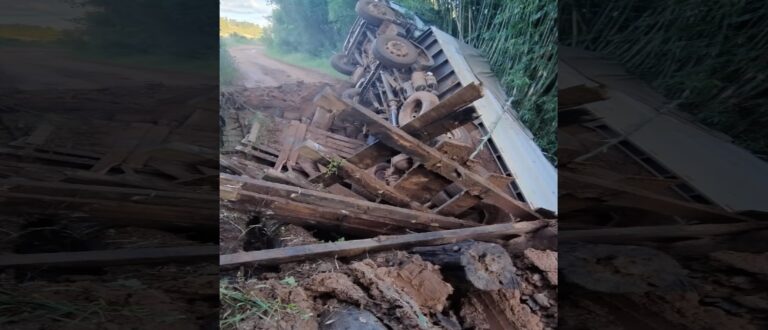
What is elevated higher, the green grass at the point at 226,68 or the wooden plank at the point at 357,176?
the green grass at the point at 226,68

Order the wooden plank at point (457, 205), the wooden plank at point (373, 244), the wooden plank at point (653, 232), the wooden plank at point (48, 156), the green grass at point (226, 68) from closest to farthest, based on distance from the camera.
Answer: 1. the wooden plank at point (48, 156)
2. the wooden plank at point (653, 232)
3. the green grass at point (226, 68)
4. the wooden plank at point (373, 244)
5. the wooden plank at point (457, 205)

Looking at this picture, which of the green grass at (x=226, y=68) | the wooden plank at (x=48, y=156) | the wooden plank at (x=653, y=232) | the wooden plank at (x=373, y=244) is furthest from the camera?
the wooden plank at (x=373, y=244)

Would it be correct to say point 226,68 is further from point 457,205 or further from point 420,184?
point 457,205

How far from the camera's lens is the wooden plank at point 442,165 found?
1.85 metres

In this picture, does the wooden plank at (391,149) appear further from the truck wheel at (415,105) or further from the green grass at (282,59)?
the green grass at (282,59)

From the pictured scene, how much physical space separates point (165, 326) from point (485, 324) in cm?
111

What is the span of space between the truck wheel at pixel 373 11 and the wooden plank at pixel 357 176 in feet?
1.63

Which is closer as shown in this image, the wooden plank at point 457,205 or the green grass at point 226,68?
the green grass at point 226,68

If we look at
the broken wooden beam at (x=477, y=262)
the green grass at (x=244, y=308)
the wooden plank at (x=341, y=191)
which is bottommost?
the green grass at (x=244, y=308)

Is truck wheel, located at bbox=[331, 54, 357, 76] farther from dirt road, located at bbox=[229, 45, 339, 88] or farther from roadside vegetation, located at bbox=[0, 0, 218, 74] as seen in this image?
roadside vegetation, located at bbox=[0, 0, 218, 74]

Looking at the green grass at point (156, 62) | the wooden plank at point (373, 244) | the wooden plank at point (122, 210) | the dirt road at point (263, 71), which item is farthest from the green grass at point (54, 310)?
the dirt road at point (263, 71)

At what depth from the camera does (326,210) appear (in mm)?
1847

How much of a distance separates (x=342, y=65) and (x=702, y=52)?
3.76 ft

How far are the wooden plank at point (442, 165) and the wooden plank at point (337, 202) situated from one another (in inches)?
5.4
